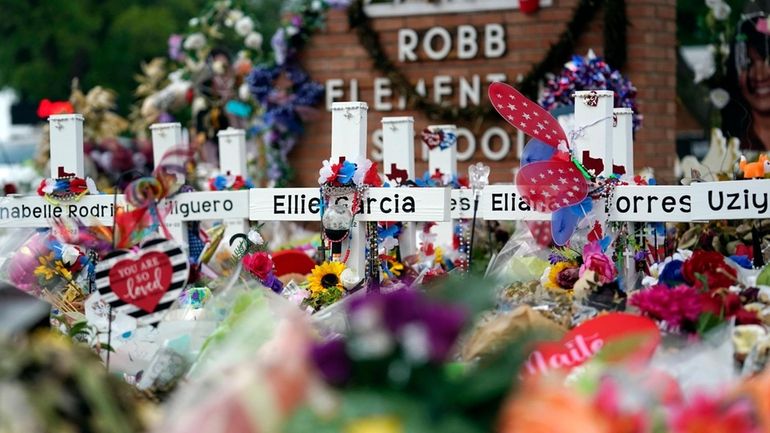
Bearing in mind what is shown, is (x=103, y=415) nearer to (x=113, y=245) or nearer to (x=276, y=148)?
(x=113, y=245)

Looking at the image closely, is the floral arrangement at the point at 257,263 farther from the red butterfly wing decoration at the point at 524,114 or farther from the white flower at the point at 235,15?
the white flower at the point at 235,15

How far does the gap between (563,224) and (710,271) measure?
1362mm

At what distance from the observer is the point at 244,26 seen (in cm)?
1297

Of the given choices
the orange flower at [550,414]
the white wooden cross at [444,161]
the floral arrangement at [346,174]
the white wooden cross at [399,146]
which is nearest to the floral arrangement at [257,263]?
the floral arrangement at [346,174]

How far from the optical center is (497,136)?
35.9 ft

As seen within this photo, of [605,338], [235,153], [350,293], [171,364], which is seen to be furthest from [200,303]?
[235,153]

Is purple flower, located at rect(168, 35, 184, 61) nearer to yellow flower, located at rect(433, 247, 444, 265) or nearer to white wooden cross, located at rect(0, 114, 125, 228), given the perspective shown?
yellow flower, located at rect(433, 247, 444, 265)

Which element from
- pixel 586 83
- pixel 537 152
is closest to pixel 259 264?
pixel 537 152

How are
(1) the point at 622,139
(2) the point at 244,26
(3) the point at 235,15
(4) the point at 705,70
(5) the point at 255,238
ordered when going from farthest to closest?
(3) the point at 235,15 → (2) the point at 244,26 → (4) the point at 705,70 → (1) the point at 622,139 → (5) the point at 255,238

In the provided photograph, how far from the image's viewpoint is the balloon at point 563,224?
549 cm

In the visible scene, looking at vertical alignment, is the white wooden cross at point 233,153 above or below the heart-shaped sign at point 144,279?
above

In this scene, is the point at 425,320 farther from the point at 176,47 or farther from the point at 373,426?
the point at 176,47

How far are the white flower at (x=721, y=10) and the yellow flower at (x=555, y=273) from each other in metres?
7.59

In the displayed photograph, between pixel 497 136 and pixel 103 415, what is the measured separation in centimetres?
865
